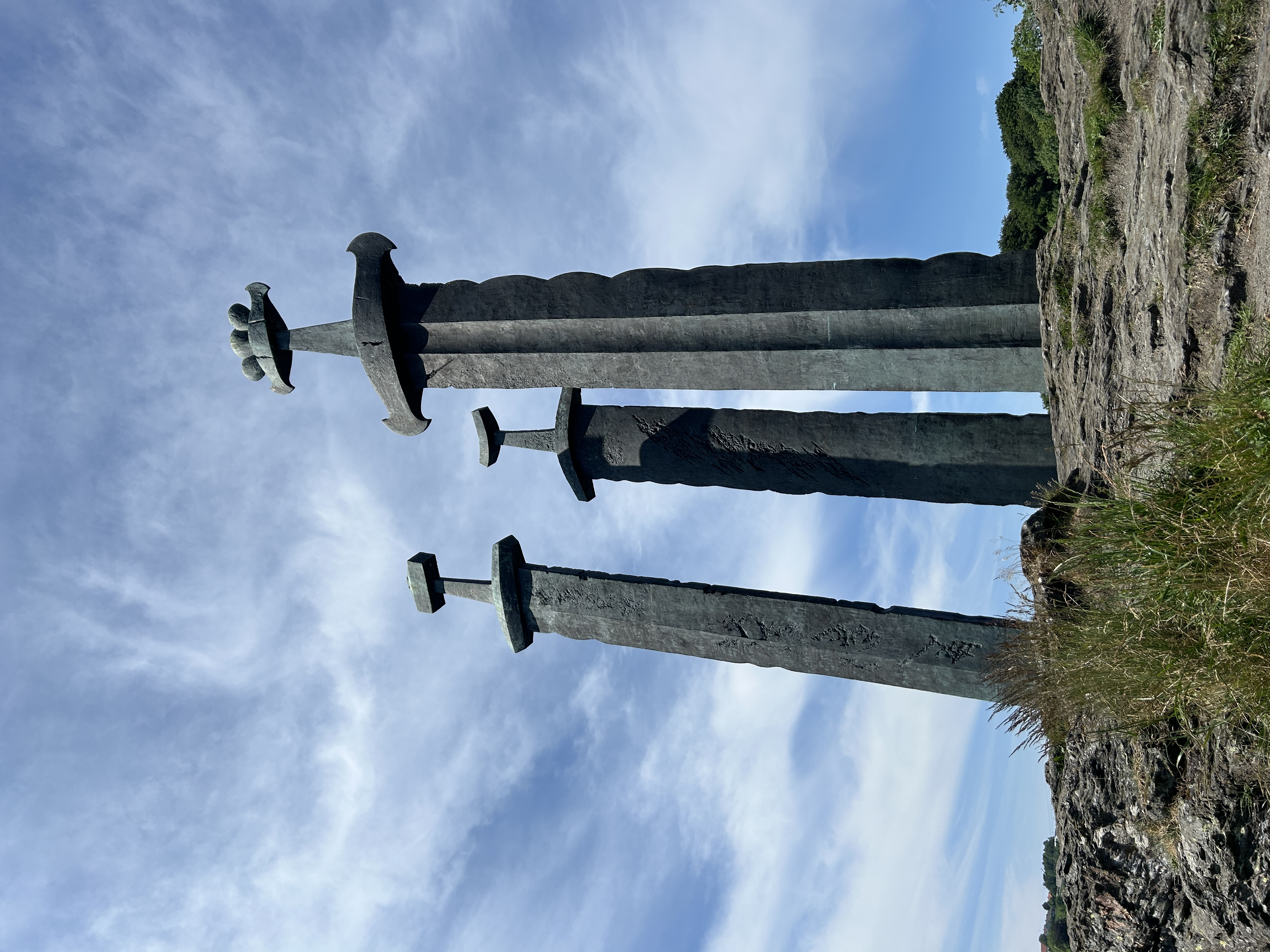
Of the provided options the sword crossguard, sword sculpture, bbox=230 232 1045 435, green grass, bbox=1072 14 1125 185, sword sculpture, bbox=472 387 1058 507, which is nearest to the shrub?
sword sculpture, bbox=472 387 1058 507

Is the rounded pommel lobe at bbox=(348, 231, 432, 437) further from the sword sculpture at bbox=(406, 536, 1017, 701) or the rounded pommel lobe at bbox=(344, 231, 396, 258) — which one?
the sword sculpture at bbox=(406, 536, 1017, 701)

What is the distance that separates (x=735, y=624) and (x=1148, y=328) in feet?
13.0

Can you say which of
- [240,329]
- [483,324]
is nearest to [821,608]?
[483,324]

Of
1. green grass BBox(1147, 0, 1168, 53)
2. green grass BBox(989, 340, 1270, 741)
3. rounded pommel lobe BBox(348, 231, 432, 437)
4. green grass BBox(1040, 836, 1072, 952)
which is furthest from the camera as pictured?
green grass BBox(1040, 836, 1072, 952)

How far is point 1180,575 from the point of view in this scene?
3289 millimetres

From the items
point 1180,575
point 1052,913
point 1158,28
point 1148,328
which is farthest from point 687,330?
point 1052,913

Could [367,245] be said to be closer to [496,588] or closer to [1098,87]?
[496,588]

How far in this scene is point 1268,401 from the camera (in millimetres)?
2949

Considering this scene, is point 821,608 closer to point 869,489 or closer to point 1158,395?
point 869,489

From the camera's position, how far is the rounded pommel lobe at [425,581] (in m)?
8.55

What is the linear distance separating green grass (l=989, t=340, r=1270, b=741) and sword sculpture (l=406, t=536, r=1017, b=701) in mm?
2043

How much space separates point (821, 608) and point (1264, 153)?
4443 millimetres

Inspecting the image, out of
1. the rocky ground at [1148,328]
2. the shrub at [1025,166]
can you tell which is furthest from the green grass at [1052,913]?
the rocky ground at [1148,328]

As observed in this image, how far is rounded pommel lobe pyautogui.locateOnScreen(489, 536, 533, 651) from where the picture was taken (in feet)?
26.2
